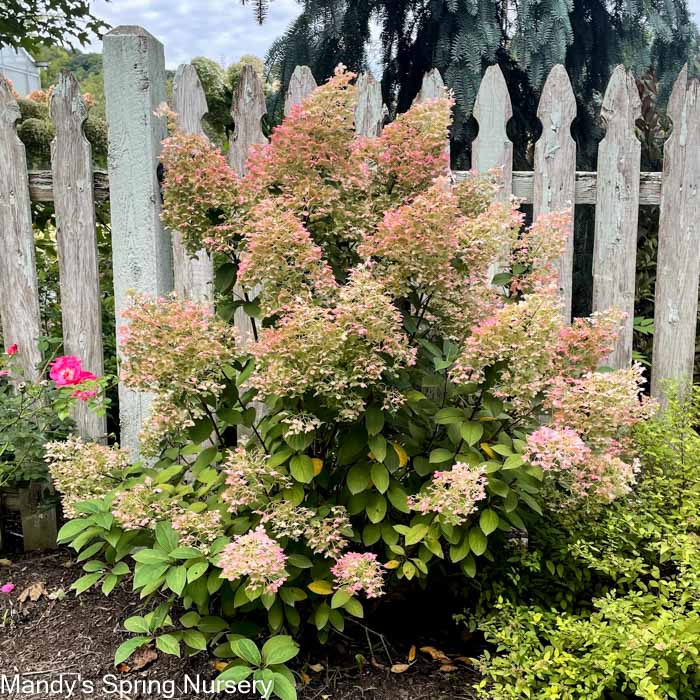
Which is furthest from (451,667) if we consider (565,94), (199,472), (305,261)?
(565,94)

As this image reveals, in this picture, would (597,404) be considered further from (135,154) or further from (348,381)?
(135,154)

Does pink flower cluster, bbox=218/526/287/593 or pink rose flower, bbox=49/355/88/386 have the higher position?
pink rose flower, bbox=49/355/88/386

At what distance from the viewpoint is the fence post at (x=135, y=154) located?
2678mm

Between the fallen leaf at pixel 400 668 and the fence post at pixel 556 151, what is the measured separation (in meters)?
1.54

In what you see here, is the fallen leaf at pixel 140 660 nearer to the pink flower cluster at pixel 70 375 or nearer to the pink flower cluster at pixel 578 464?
the pink flower cluster at pixel 70 375

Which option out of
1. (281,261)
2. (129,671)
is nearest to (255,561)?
(281,261)

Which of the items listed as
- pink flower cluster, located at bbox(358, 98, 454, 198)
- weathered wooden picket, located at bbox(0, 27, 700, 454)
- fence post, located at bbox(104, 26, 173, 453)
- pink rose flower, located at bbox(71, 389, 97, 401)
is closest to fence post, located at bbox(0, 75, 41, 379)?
weathered wooden picket, located at bbox(0, 27, 700, 454)

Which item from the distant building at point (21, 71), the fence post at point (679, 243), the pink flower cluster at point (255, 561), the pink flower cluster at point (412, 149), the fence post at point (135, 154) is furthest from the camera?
the distant building at point (21, 71)

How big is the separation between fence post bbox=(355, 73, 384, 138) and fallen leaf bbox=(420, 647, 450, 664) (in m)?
1.97

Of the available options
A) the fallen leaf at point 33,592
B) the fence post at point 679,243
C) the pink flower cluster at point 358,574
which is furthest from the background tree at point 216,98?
the pink flower cluster at point 358,574

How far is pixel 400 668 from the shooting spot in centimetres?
207

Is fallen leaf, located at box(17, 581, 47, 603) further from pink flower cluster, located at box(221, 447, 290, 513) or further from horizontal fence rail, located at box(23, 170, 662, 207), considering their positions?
horizontal fence rail, located at box(23, 170, 662, 207)

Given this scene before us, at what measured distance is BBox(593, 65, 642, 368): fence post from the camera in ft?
9.03

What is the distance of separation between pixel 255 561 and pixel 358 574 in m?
0.29
